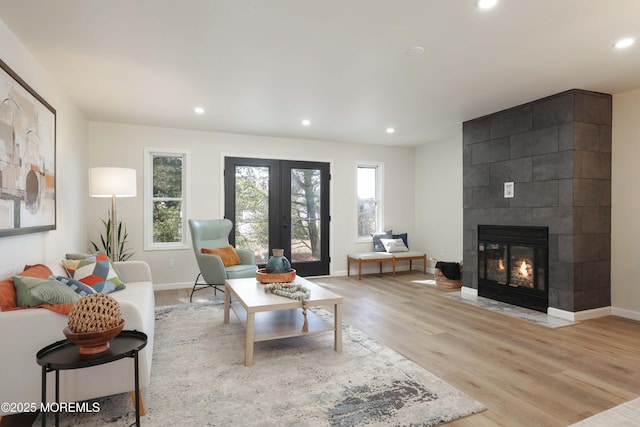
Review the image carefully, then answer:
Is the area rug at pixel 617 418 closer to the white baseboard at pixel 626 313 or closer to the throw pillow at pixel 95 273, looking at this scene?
the white baseboard at pixel 626 313

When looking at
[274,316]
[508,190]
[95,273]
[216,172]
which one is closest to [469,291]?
[508,190]

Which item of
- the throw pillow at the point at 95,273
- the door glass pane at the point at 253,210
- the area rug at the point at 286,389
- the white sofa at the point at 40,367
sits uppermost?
the door glass pane at the point at 253,210

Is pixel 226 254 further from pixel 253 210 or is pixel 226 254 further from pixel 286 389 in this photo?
pixel 286 389

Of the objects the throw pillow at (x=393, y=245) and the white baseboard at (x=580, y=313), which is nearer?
the white baseboard at (x=580, y=313)

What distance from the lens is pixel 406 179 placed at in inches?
281

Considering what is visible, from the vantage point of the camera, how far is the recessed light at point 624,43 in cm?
269

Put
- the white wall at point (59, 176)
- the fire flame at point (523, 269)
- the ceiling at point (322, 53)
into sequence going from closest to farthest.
Result: the ceiling at point (322, 53), the white wall at point (59, 176), the fire flame at point (523, 269)

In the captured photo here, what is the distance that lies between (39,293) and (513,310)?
439cm

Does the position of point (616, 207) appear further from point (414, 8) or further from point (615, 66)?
point (414, 8)

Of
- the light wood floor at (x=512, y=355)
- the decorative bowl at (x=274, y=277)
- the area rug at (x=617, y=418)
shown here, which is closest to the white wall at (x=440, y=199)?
the light wood floor at (x=512, y=355)

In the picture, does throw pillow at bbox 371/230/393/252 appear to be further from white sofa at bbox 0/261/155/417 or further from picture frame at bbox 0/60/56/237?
white sofa at bbox 0/261/155/417

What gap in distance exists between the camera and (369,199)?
22.7 ft

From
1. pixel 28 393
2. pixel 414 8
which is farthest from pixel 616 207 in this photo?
pixel 28 393

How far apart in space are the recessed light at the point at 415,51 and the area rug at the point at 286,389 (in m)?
2.39
